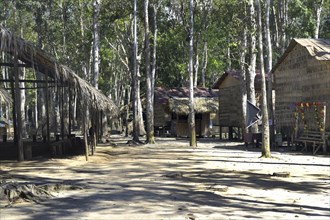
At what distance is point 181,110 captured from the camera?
3416 cm

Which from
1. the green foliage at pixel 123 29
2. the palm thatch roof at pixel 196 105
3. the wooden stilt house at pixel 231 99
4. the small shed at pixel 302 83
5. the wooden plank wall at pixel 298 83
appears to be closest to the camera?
the small shed at pixel 302 83

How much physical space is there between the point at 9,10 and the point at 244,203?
36994mm

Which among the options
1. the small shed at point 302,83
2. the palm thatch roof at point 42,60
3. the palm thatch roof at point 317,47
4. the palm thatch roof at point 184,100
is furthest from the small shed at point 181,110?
the palm thatch roof at point 42,60

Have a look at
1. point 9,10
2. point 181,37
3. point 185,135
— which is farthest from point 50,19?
point 185,135

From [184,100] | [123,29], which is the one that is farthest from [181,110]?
[123,29]

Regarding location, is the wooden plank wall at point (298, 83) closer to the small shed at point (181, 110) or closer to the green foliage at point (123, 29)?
the green foliage at point (123, 29)

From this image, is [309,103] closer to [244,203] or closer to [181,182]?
[181,182]

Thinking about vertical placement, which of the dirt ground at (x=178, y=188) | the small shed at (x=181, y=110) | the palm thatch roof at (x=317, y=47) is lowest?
the dirt ground at (x=178, y=188)

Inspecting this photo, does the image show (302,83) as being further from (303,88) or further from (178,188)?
(178,188)

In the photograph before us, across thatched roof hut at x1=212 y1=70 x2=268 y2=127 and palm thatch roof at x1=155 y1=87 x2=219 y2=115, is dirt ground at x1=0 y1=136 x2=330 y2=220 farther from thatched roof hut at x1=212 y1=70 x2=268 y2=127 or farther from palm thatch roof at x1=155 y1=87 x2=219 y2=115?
palm thatch roof at x1=155 y1=87 x2=219 y2=115

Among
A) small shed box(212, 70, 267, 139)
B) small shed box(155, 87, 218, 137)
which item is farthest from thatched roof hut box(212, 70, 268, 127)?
small shed box(155, 87, 218, 137)

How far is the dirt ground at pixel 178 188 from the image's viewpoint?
8039 millimetres

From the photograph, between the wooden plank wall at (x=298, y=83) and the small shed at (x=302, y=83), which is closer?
the small shed at (x=302, y=83)

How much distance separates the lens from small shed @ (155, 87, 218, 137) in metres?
34.3
